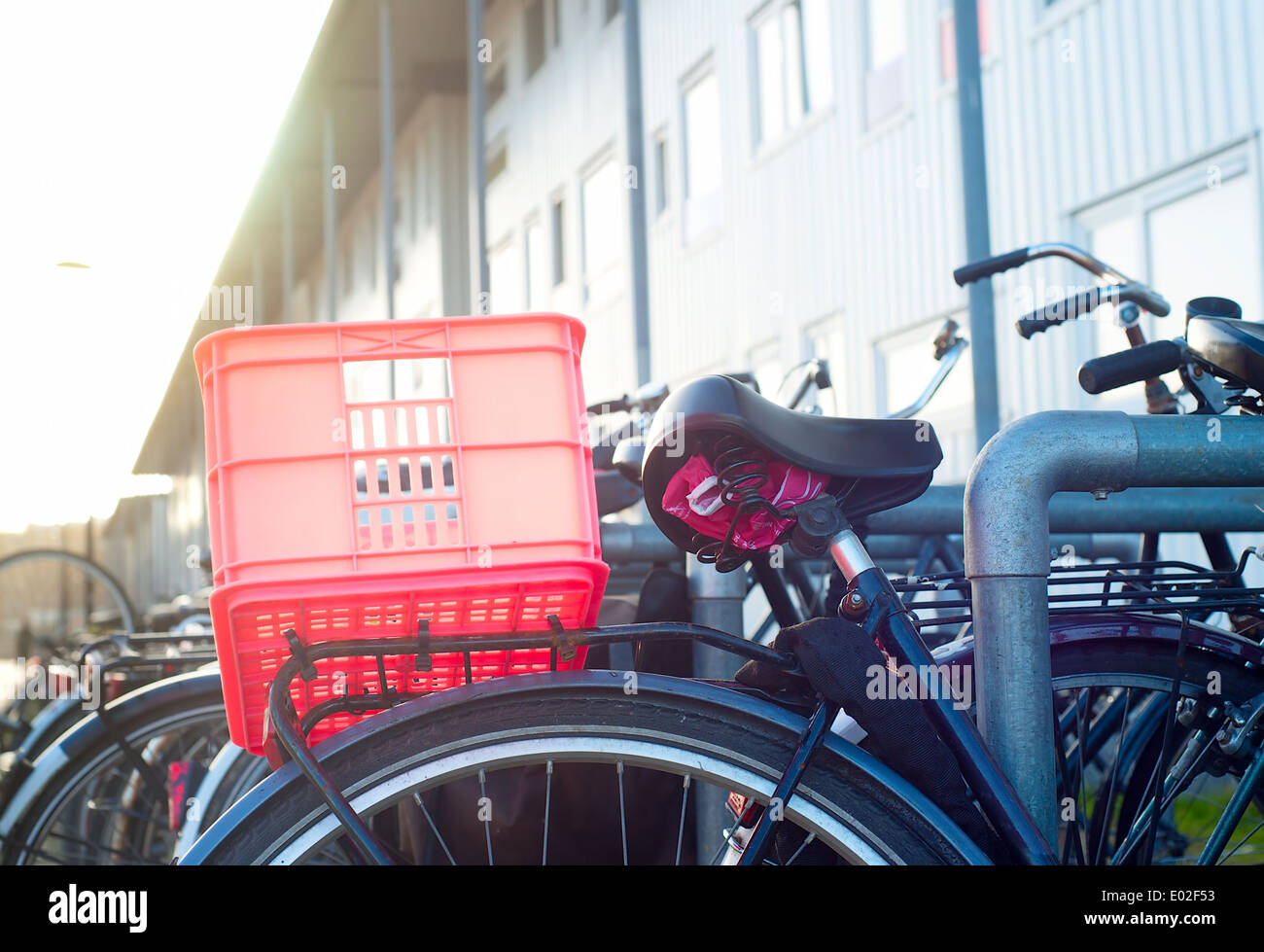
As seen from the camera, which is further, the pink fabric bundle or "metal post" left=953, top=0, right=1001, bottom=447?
"metal post" left=953, top=0, right=1001, bottom=447

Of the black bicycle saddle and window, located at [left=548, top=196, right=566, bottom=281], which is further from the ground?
window, located at [left=548, top=196, right=566, bottom=281]

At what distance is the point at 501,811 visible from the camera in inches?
74.1

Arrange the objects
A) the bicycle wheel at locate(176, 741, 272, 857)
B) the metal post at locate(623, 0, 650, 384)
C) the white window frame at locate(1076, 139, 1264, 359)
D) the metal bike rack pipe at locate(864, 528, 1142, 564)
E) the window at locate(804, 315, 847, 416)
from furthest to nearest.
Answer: the window at locate(804, 315, 847, 416) → the white window frame at locate(1076, 139, 1264, 359) → the metal post at locate(623, 0, 650, 384) → the metal bike rack pipe at locate(864, 528, 1142, 564) → the bicycle wheel at locate(176, 741, 272, 857)

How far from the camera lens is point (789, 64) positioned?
10820 millimetres

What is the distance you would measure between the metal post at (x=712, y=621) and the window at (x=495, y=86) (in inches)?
630

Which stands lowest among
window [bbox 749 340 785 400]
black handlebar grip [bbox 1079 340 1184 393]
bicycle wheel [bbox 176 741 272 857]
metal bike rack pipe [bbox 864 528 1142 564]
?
bicycle wheel [bbox 176 741 272 857]

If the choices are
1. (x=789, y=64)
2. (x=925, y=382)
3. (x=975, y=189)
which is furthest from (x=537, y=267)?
(x=975, y=189)

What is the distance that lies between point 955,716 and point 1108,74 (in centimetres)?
685

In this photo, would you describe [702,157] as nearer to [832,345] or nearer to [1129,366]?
[832,345]

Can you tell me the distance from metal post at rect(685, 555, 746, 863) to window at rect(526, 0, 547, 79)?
582 inches

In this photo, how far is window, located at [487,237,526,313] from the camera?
16875mm

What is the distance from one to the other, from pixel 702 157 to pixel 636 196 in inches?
324

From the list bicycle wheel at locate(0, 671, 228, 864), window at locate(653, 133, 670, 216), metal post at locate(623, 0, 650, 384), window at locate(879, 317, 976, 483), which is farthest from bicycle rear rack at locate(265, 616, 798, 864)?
window at locate(653, 133, 670, 216)

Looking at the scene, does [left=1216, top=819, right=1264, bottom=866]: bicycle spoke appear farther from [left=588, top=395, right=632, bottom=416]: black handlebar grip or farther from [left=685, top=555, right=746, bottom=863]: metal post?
[left=588, top=395, right=632, bottom=416]: black handlebar grip
